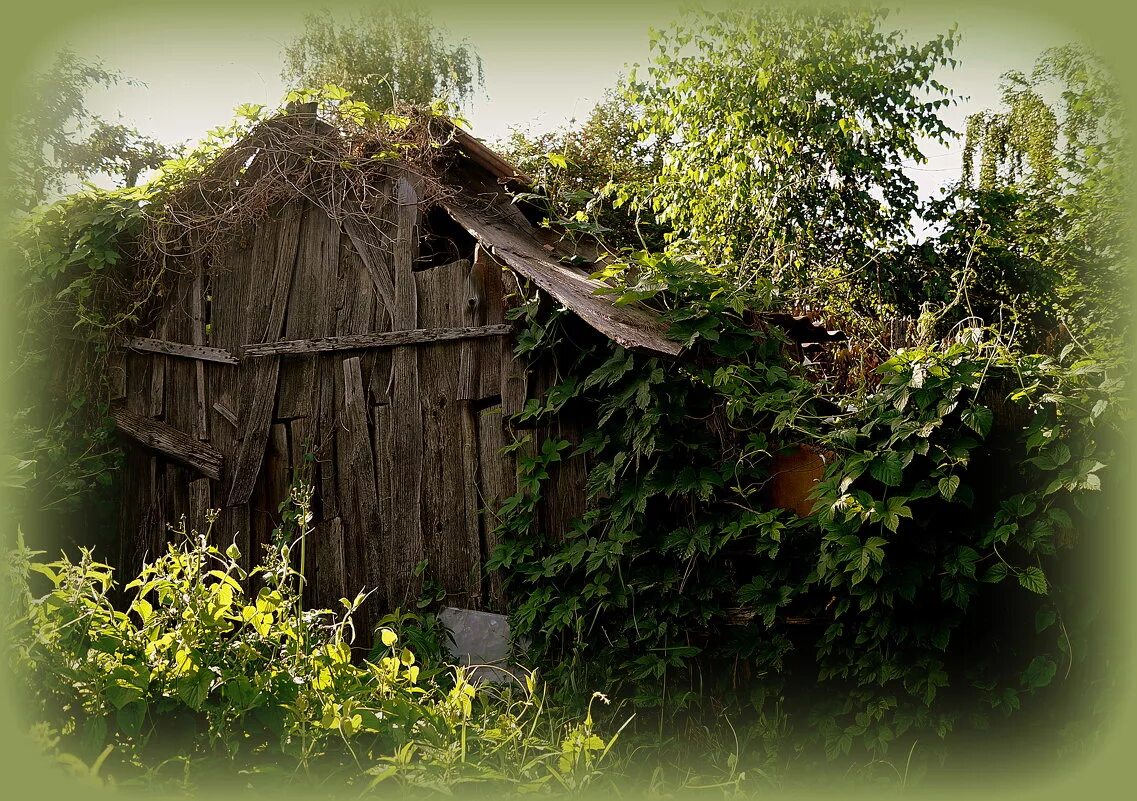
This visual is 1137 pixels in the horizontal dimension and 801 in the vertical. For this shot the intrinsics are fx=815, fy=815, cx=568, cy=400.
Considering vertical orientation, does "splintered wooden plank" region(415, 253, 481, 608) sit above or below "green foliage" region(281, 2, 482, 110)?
below

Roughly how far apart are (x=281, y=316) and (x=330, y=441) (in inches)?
44.1

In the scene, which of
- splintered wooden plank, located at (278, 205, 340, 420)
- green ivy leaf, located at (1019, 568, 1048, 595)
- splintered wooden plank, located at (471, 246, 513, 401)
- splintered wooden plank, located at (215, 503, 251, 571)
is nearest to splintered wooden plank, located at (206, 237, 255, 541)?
splintered wooden plank, located at (215, 503, 251, 571)

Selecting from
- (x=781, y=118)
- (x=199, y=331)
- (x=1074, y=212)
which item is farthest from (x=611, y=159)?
(x=199, y=331)

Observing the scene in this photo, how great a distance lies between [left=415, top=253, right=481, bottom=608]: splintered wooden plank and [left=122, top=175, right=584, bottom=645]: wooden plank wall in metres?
0.01

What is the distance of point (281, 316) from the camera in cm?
655

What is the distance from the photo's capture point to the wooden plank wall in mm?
5891

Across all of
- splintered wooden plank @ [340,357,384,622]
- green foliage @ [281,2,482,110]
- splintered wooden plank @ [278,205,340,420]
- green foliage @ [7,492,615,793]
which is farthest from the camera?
→ green foliage @ [281,2,482,110]

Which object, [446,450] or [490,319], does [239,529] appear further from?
[490,319]

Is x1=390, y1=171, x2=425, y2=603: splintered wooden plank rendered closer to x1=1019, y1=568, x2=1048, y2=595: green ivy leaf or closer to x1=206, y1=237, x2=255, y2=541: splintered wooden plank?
x1=206, y1=237, x2=255, y2=541: splintered wooden plank

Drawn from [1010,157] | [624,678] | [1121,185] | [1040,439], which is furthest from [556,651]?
[1010,157]

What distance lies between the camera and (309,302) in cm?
650

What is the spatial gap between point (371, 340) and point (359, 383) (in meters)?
0.34

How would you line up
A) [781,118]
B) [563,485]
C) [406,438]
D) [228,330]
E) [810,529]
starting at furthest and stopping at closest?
[781,118], [228,330], [406,438], [563,485], [810,529]

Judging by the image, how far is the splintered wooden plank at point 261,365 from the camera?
21.3 ft
